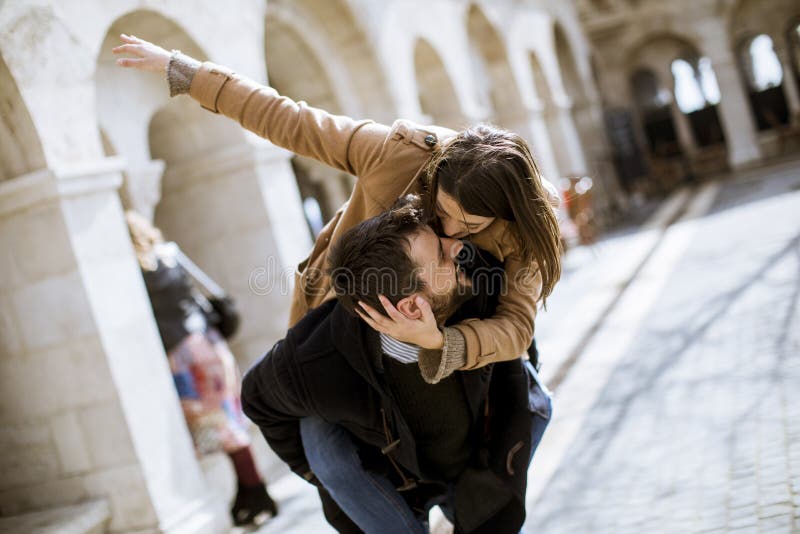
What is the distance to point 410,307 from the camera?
80.7 inches

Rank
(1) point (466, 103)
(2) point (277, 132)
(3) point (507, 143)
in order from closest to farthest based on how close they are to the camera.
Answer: (3) point (507, 143), (2) point (277, 132), (1) point (466, 103)

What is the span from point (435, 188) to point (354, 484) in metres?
0.80

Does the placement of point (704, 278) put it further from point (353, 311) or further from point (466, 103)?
point (353, 311)

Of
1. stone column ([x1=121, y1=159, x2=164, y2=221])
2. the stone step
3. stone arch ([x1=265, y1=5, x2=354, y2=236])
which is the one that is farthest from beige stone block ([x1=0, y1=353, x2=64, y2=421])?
stone arch ([x1=265, y1=5, x2=354, y2=236])

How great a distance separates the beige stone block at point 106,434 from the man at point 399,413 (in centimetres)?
181

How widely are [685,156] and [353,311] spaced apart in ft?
63.1

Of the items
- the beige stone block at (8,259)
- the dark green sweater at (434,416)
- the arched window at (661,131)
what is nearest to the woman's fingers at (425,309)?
the dark green sweater at (434,416)

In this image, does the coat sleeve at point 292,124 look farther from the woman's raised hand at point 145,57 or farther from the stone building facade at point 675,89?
the stone building facade at point 675,89

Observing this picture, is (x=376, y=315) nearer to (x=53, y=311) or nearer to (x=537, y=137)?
(x=53, y=311)

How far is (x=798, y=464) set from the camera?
3381 mm

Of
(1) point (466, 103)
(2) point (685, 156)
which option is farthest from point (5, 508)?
(2) point (685, 156)

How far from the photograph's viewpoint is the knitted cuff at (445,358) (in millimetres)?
2068

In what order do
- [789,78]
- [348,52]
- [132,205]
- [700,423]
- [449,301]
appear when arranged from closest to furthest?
[449,301] < [700,423] < [132,205] < [348,52] < [789,78]

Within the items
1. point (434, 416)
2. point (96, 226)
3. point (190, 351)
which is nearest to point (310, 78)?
point (190, 351)
